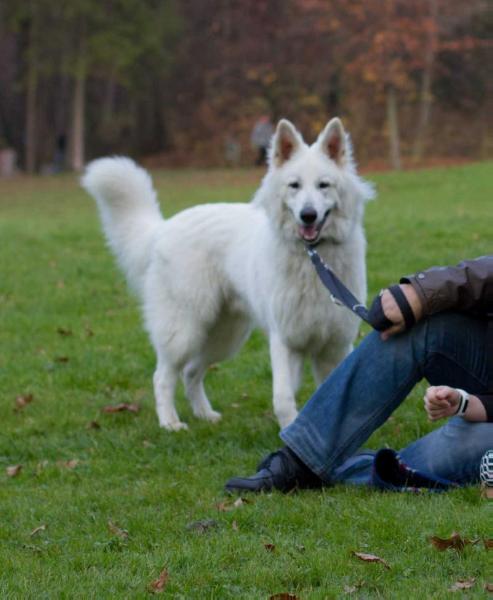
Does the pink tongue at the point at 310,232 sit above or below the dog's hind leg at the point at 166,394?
above

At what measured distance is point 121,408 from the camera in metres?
6.66

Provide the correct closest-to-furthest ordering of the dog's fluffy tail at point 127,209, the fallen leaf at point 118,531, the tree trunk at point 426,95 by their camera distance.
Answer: the fallen leaf at point 118,531 → the dog's fluffy tail at point 127,209 → the tree trunk at point 426,95

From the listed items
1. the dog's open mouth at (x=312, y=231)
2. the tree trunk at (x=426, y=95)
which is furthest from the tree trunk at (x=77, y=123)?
the dog's open mouth at (x=312, y=231)

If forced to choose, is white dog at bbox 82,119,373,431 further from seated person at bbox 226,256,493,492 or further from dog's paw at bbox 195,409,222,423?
seated person at bbox 226,256,493,492

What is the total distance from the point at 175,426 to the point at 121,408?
0.50 meters

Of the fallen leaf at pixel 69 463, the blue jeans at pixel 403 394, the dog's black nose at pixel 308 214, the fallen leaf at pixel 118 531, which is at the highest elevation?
the dog's black nose at pixel 308 214

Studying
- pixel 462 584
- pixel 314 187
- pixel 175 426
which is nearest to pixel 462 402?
pixel 462 584

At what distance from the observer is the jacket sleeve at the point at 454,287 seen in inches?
157

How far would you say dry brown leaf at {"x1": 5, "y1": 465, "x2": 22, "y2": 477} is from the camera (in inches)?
212

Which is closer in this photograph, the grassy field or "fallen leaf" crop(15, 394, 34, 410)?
the grassy field

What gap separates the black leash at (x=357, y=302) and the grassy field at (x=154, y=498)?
29.9 inches

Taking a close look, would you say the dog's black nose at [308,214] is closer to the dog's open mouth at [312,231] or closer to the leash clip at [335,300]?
the dog's open mouth at [312,231]

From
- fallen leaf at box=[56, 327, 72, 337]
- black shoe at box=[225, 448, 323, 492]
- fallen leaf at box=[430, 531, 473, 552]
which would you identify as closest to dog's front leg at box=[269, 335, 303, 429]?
black shoe at box=[225, 448, 323, 492]

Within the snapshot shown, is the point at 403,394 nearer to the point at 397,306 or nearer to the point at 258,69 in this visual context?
the point at 397,306
